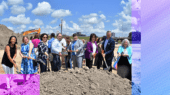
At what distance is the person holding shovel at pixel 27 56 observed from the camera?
4234mm

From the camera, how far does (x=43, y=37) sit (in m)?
4.21

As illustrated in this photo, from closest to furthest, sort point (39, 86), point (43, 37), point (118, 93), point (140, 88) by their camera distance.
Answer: point (118, 93) < point (39, 86) < point (140, 88) < point (43, 37)

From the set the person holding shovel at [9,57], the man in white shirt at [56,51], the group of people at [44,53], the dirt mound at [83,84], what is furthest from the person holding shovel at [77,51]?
the person holding shovel at [9,57]

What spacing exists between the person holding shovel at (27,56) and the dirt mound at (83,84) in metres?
1.24

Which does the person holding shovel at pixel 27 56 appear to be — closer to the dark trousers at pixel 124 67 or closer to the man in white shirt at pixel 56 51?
the man in white shirt at pixel 56 51

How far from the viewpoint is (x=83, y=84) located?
2.86m

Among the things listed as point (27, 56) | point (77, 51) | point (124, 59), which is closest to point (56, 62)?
point (77, 51)

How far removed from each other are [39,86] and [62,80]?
0.48 metres

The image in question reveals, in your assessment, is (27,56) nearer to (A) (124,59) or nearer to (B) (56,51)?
(B) (56,51)

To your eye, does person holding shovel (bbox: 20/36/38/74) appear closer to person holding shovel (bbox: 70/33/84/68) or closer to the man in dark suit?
person holding shovel (bbox: 70/33/84/68)

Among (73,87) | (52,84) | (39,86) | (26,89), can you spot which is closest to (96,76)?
(73,87)

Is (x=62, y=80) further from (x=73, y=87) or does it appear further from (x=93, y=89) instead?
(x=93, y=89)

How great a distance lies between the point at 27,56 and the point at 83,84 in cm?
226

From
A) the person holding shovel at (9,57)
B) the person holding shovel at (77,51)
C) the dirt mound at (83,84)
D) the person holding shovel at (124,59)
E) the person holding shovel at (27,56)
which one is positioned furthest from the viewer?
the person holding shovel at (77,51)
